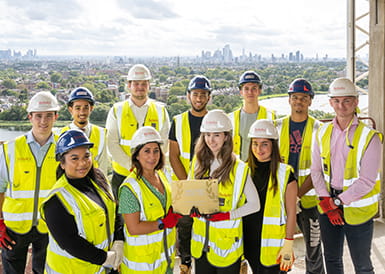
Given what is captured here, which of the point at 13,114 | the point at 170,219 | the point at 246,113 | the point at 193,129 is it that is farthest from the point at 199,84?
the point at 13,114

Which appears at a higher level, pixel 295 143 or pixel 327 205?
pixel 295 143

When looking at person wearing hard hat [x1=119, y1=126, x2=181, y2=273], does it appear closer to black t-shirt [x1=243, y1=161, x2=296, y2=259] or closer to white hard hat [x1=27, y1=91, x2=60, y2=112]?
black t-shirt [x1=243, y1=161, x2=296, y2=259]

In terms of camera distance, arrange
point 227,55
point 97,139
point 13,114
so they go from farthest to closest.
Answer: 1. point 227,55
2. point 13,114
3. point 97,139

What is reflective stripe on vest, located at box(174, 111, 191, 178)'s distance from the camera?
3.52 meters

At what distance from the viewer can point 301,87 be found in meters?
3.31

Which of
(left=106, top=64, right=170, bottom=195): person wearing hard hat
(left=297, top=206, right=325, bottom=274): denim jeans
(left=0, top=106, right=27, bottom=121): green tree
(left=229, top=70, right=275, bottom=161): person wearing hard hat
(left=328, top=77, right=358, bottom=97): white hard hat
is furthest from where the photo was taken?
(left=0, top=106, right=27, bottom=121): green tree

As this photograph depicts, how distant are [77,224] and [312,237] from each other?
6.49ft

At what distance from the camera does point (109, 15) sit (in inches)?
1511

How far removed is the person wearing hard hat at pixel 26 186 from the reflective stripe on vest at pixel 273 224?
5.08ft

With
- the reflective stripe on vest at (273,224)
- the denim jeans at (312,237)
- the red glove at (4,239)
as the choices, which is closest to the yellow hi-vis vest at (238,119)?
the denim jeans at (312,237)

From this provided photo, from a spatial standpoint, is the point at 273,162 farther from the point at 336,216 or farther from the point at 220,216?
the point at 336,216

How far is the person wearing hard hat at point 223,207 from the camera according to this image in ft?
8.21

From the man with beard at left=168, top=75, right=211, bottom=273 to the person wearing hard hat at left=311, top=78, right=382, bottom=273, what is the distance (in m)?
1.05

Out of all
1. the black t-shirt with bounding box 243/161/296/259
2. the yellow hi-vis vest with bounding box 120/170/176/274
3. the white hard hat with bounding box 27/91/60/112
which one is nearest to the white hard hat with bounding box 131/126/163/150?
the yellow hi-vis vest with bounding box 120/170/176/274
